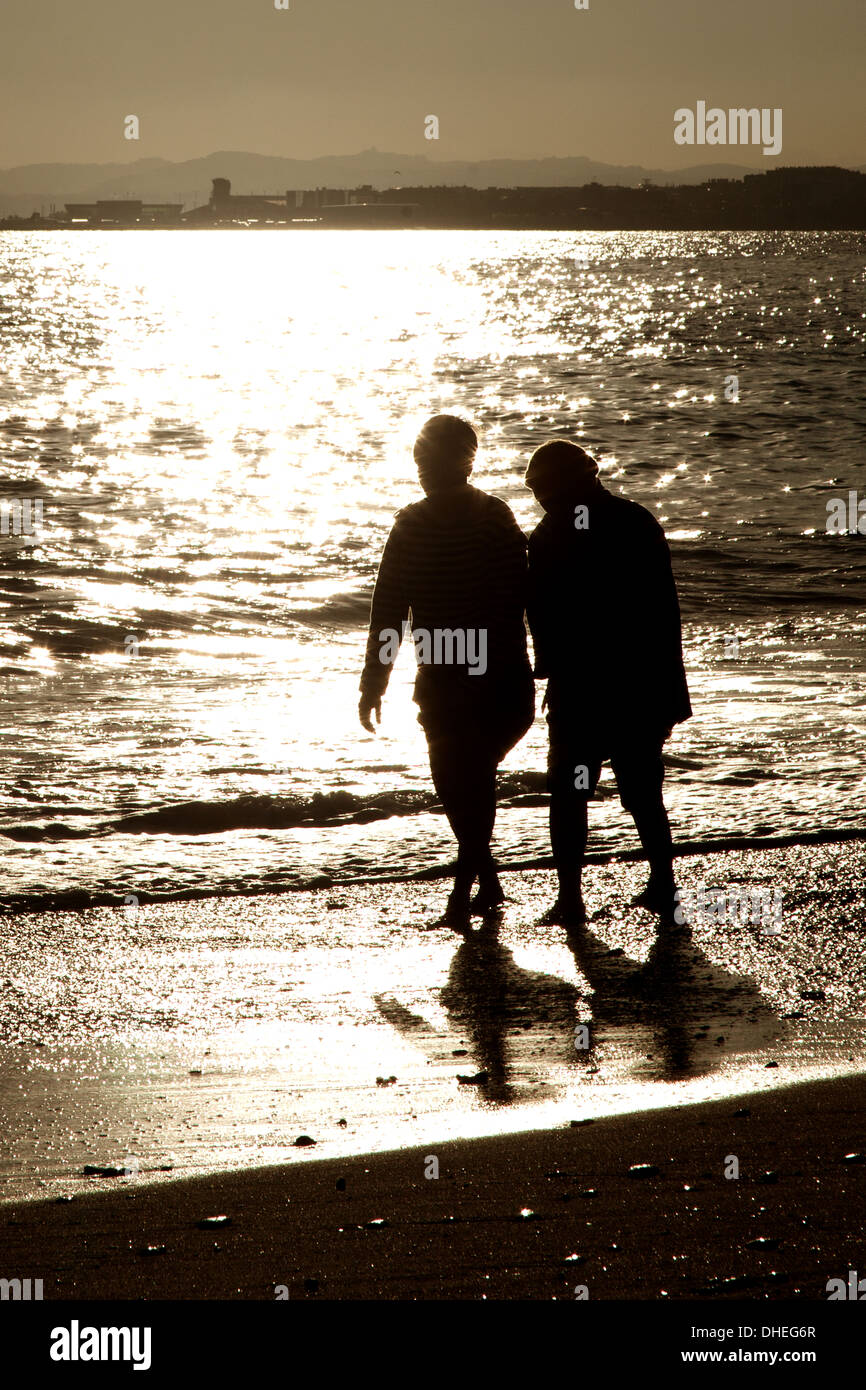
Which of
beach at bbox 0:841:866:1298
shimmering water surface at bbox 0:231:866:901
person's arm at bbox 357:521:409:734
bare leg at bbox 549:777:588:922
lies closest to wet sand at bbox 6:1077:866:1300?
beach at bbox 0:841:866:1298

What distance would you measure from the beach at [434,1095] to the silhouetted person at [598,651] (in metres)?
0.35

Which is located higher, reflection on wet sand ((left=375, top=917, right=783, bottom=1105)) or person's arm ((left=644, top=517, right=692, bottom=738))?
person's arm ((left=644, top=517, right=692, bottom=738))

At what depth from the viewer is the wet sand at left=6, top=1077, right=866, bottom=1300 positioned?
2500 mm

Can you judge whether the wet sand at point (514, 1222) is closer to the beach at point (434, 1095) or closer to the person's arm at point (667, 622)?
the beach at point (434, 1095)

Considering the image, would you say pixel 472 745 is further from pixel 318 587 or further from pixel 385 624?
pixel 318 587

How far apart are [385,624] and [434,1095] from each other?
199 centimetres

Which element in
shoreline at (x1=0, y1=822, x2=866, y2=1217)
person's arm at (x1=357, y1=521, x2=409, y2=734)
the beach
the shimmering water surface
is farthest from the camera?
the shimmering water surface

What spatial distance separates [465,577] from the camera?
501cm

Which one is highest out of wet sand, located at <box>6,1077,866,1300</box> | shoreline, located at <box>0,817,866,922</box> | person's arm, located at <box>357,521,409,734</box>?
person's arm, located at <box>357,521,409,734</box>

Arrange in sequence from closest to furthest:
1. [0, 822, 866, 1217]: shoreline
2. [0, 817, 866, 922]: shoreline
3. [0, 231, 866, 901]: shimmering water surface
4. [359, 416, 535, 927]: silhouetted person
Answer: [0, 822, 866, 1217]: shoreline < [359, 416, 535, 927]: silhouetted person < [0, 817, 866, 922]: shoreline < [0, 231, 866, 901]: shimmering water surface

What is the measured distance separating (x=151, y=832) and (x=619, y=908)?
7.17ft

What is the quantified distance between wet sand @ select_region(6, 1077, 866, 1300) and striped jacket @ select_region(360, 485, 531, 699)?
209 cm

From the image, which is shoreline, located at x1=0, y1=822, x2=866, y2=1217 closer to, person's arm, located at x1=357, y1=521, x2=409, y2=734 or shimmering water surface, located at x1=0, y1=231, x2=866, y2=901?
shimmering water surface, located at x1=0, y1=231, x2=866, y2=901

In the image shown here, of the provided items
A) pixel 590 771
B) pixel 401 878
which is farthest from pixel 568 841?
pixel 401 878
